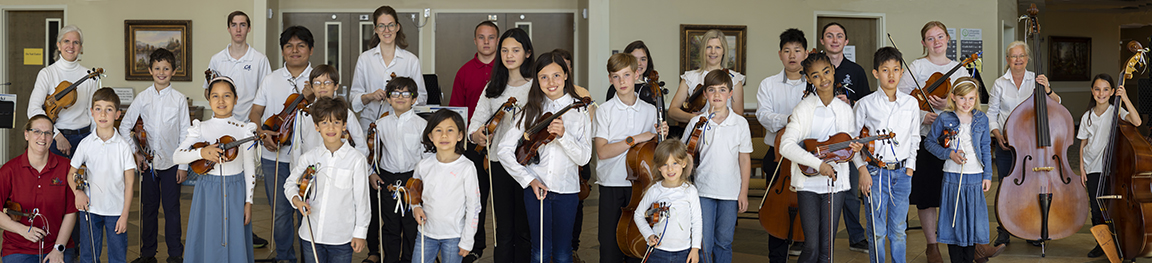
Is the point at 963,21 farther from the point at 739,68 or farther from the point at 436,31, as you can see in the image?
the point at 436,31

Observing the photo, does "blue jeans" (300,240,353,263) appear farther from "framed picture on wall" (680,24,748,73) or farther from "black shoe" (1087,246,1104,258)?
"framed picture on wall" (680,24,748,73)

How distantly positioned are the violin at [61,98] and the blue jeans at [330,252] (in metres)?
1.51

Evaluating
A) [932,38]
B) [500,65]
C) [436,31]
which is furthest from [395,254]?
[436,31]

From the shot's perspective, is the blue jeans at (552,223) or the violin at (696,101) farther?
the violin at (696,101)

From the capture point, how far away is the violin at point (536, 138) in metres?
2.84

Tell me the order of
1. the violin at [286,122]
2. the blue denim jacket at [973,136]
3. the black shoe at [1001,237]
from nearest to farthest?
the violin at [286,122]
the blue denim jacket at [973,136]
the black shoe at [1001,237]

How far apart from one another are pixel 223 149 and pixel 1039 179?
11.4ft

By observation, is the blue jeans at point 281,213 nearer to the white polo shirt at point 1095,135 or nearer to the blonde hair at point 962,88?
the blonde hair at point 962,88

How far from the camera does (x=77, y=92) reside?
12.3 feet

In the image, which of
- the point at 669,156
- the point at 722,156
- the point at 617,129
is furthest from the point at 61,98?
the point at 722,156

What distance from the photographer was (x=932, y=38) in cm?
386

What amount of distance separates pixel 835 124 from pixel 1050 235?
4.40 feet

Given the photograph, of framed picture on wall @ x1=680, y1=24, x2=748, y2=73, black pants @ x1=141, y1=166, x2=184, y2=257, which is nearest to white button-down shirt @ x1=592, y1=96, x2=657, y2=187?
black pants @ x1=141, y1=166, x2=184, y2=257

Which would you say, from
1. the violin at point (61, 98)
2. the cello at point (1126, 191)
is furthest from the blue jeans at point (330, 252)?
the cello at point (1126, 191)
